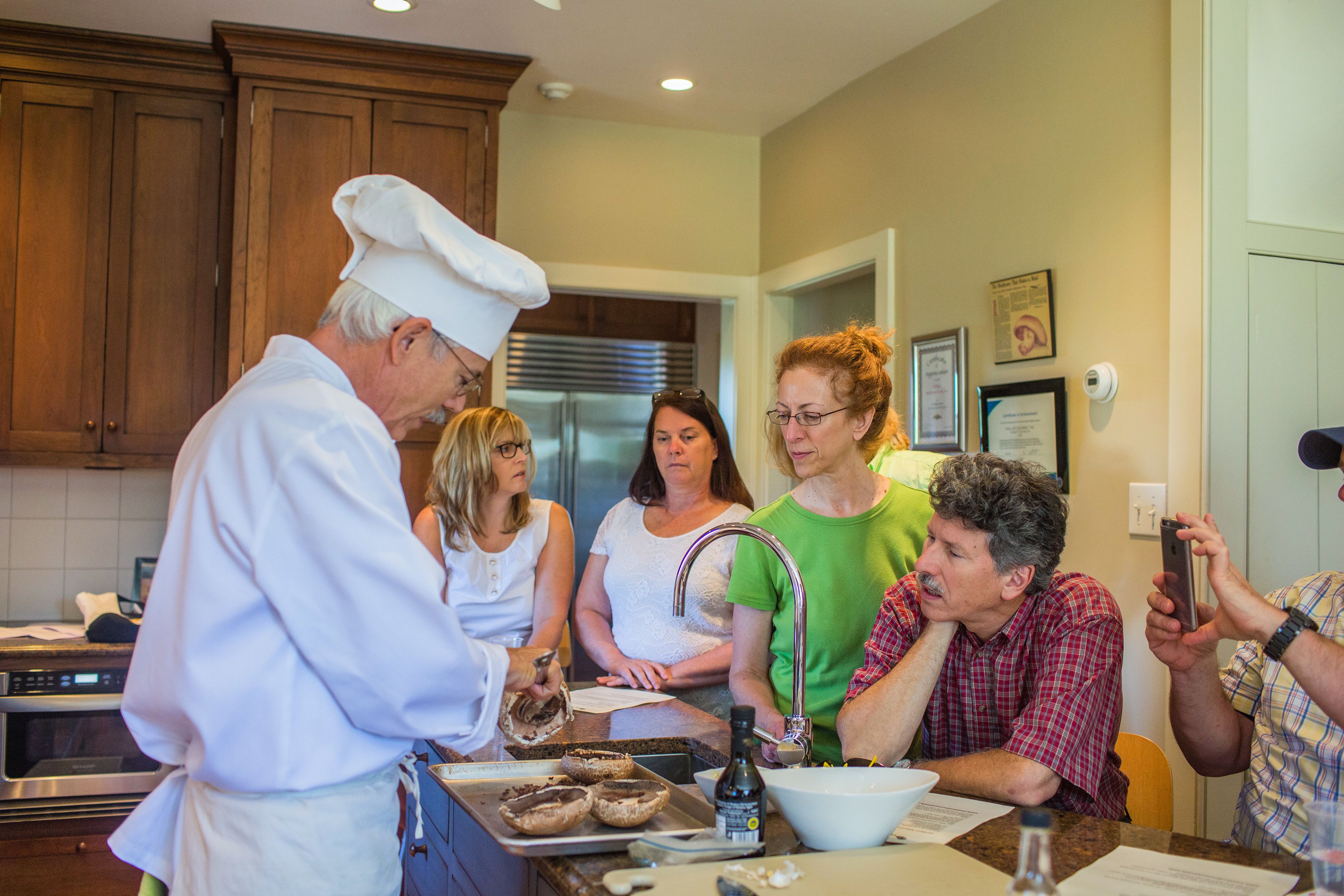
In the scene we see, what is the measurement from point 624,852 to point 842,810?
0.26 metres

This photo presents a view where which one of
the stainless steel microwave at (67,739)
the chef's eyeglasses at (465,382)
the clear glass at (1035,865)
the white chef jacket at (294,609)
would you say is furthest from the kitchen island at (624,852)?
the stainless steel microwave at (67,739)

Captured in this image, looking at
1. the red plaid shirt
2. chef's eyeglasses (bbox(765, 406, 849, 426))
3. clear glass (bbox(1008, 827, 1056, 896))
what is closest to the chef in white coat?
clear glass (bbox(1008, 827, 1056, 896))

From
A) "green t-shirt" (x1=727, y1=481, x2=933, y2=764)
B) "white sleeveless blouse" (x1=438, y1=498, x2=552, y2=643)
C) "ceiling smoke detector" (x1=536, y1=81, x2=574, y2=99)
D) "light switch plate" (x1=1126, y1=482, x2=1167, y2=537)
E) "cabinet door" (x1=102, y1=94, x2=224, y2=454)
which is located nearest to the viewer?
"green t-shirt" (x1=727, y1=481, x2=933, y2=764)

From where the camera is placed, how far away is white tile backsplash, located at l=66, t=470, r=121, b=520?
3.76 meters

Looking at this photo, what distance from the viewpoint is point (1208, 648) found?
1730 millimetres

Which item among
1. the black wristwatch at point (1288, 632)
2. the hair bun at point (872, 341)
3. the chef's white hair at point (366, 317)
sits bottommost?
the black wristwatch at point (1288, 632)

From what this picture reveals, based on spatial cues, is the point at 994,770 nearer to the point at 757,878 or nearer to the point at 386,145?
the point at 757,878

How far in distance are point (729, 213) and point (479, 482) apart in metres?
2.05

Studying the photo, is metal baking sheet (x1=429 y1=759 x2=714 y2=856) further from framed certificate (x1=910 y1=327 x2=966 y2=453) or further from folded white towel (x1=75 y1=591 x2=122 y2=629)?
folded white towel (x1=75 y1=591 x2=122 y2=629)

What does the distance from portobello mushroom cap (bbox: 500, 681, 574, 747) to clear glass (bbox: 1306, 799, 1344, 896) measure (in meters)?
1.05

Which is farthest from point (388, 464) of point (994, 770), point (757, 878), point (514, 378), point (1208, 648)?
point (514, 378)

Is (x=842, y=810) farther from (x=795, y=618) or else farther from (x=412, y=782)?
(x=412, y=782)

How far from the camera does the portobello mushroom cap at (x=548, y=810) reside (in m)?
1.29

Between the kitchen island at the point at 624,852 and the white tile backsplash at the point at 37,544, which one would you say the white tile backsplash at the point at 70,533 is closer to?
the white tile backsplash at the point at 37,544
